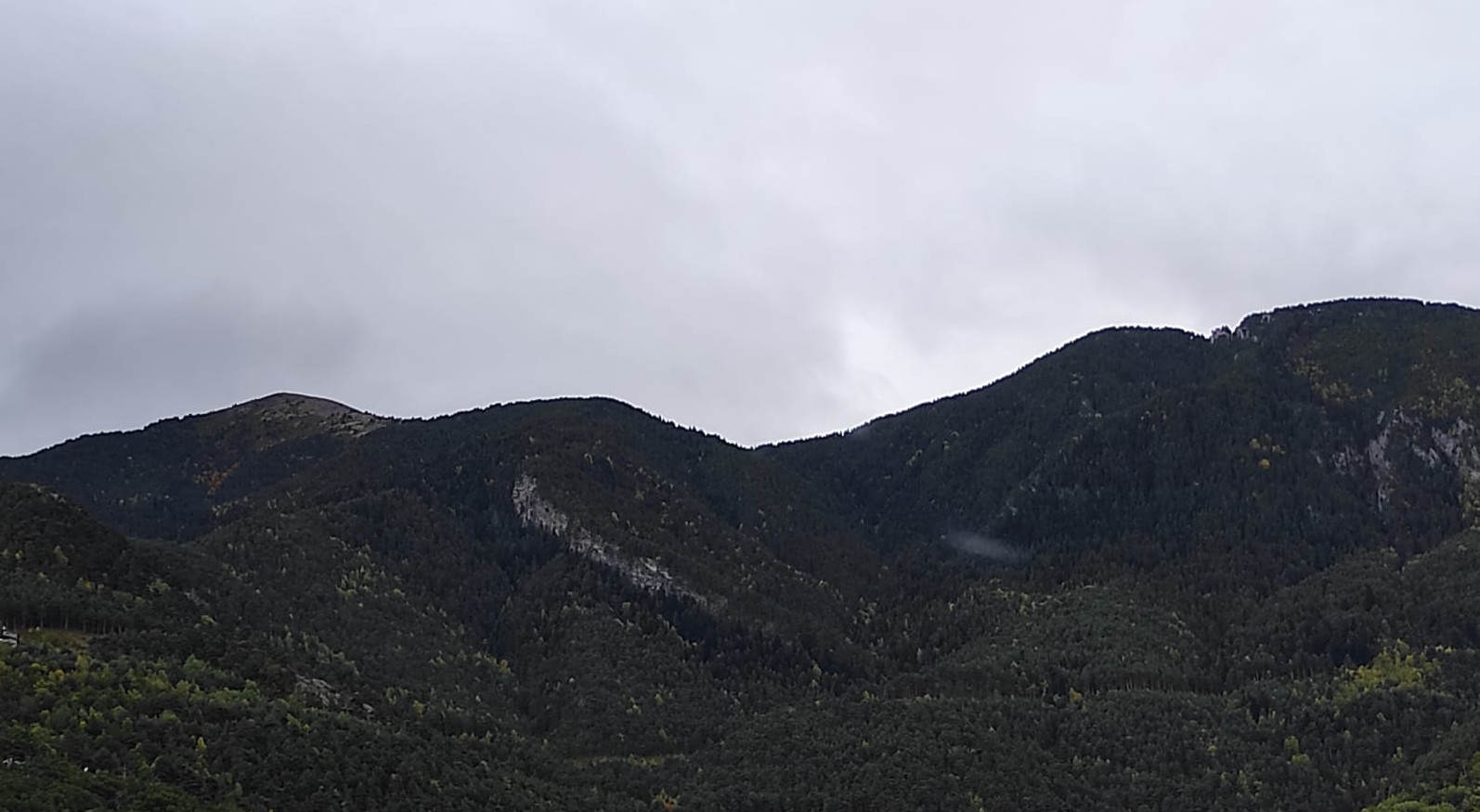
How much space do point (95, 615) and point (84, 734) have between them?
51.4 meters

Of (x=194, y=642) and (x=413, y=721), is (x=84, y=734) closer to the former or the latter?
(x=194, y=642)

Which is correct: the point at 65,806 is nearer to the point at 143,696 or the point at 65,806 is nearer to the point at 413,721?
the point at 143,696

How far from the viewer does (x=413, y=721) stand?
194 m

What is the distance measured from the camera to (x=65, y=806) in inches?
4392

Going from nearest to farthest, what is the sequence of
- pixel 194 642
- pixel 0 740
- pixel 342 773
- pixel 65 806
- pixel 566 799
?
pixel 65 806 < pixel 0 740 < pixel 342 773 < pixel 194 642 < pixel 566 799

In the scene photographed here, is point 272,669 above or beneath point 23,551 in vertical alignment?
beneath

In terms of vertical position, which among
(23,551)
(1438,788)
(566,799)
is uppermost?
(23,551)

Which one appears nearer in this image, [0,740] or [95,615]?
[0,740]

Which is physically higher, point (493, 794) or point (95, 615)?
point (95, 615)

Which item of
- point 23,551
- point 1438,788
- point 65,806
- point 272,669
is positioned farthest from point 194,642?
point 1438,788

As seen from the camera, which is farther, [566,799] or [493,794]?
[566,799]

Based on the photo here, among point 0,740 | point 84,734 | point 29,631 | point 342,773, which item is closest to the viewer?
point 0,740

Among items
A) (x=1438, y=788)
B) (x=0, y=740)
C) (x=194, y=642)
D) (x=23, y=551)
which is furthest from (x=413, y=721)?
(x=1438, y=788)

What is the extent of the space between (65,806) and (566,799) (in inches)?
3495
